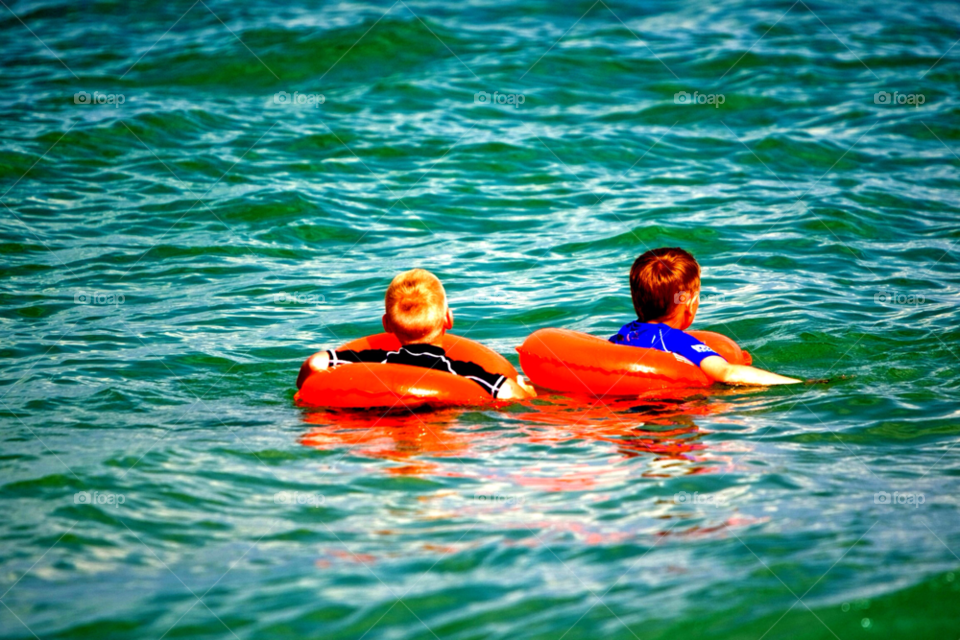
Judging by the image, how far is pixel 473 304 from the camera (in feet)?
28.1

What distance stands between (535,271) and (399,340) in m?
3.88

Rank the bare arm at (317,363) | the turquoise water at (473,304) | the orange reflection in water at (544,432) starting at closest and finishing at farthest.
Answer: the turquoise water at (473,304), the orange reflection in water at (544,432), the bare arm at (317,363)

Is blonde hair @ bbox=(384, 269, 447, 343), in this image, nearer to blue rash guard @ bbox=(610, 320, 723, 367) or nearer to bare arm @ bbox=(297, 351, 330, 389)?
bare arm @ bbox=(297, 351, 330, 389)

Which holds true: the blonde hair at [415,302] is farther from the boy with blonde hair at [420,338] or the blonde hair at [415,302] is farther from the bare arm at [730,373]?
the bare arm at [730,373]

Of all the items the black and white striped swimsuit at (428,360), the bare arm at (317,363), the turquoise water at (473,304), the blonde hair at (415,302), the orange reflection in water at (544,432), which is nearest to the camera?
the turquoise water at (473,304)

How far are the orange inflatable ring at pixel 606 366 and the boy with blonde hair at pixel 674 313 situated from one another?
87mm

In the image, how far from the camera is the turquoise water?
3.77 m

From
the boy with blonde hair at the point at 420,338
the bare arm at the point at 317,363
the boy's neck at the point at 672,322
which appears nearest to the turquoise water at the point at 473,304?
the boy with blonde hair at the point at 420,338

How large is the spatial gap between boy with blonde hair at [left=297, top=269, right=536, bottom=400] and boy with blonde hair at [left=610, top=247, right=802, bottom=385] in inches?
37.8

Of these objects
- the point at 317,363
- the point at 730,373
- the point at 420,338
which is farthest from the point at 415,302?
the point at 730,373

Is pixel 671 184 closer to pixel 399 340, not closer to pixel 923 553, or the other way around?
pixel 399 340

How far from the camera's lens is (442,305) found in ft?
18.6

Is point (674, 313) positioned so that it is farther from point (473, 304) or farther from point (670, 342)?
point (473, 304)

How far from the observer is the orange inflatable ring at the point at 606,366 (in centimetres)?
594
